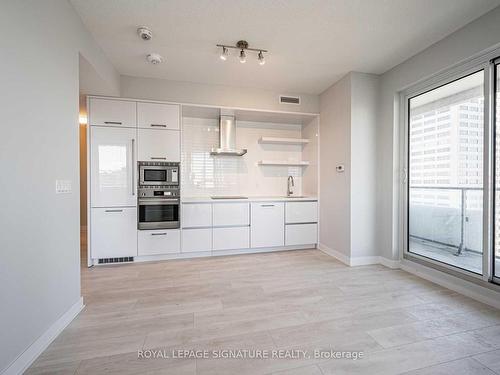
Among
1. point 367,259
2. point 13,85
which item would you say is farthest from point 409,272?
point 13,85

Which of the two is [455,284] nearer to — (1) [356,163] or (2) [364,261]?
(2) [364,261]

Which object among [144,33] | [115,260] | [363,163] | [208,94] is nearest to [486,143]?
[363,163]

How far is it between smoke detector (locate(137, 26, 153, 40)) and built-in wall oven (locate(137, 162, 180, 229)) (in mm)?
1550

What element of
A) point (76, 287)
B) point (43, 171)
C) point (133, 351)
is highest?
point (43, 171)

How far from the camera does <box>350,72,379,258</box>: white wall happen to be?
3.15 m

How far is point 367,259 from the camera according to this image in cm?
322

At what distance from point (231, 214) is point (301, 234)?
1.24 meters

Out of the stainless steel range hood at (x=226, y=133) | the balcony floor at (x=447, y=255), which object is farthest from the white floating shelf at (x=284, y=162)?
the balcony floor at (x=447, y=255)

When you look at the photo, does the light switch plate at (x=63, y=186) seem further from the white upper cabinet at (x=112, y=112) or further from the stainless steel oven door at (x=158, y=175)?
the white upper cabinet at (x=112, y=112)

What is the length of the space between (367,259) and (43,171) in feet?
12.0

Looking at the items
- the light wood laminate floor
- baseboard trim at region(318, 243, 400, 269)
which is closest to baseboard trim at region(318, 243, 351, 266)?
baseboard trim at region(318, 243, 400, 269)

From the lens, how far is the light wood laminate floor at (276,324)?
142 cm

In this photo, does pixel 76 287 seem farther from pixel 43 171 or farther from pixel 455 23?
pixel 455 23

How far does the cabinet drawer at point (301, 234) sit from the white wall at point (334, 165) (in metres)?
0.13
